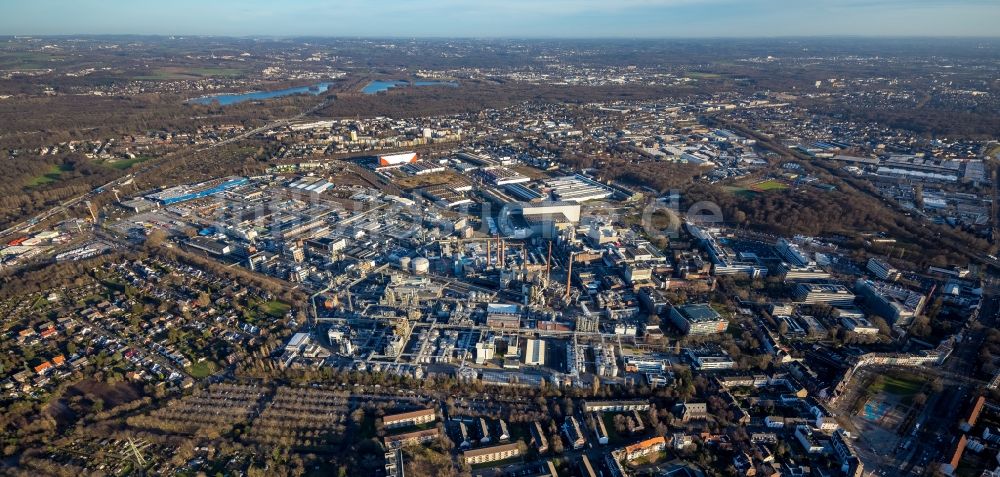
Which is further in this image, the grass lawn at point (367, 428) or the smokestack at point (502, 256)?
the smokestack at point (502, 256)

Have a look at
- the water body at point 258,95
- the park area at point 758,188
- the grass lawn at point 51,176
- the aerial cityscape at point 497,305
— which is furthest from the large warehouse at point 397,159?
the water body at point 258,95

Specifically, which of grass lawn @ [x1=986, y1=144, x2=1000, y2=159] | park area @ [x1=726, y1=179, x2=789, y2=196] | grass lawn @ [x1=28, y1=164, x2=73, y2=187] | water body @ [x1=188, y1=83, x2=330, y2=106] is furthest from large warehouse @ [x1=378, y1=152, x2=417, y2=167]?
grass lawn @ [x1=986, y1=144, x2=1000, y2=159]

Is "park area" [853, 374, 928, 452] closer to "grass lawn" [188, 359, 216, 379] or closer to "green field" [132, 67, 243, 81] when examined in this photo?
"grass lawn" [188, 359, 216, 379]

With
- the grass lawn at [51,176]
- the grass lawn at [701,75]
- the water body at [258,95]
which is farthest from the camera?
the grass lawn at [701,75]

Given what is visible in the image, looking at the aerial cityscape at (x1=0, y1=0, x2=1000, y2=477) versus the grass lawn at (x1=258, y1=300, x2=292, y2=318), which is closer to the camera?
the aerial cityscape at (x1=0, y1=0, x2=1000, y2=477)

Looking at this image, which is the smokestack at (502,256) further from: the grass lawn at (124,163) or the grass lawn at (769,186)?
the grass lawn at (124,163)

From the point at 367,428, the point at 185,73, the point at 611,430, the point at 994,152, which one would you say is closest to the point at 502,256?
the point at 611,430
